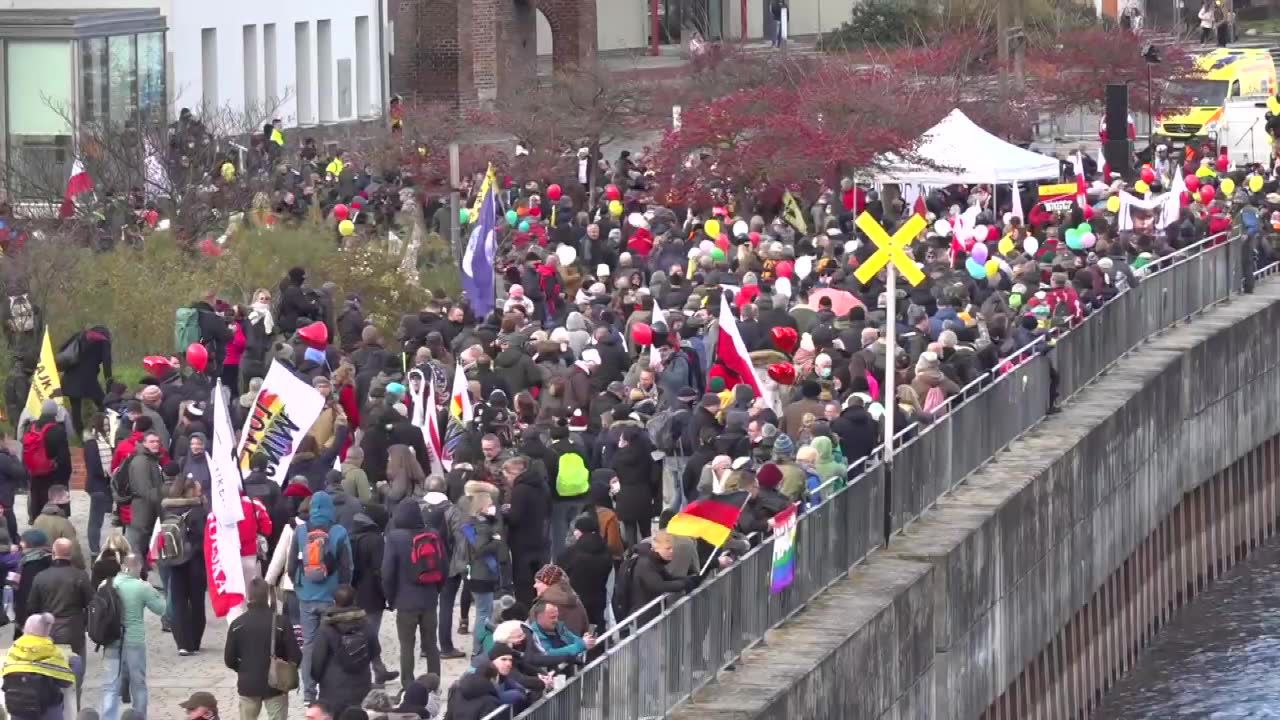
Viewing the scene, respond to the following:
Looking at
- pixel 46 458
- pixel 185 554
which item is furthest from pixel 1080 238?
pixel 185 554

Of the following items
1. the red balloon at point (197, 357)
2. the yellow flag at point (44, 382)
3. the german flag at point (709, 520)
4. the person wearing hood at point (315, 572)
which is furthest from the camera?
the red balloon at point (197, 357)

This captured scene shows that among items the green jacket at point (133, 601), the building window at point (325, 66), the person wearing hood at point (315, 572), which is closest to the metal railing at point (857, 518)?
the person wearing hood at point (315, 572)

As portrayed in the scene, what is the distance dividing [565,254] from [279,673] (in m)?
16.8

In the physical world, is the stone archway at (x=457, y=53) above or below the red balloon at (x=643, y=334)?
above

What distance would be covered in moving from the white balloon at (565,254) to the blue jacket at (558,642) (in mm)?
17032

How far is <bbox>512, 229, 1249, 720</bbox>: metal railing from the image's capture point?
1808cm

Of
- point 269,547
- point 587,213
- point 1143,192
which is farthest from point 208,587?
point 1143,192

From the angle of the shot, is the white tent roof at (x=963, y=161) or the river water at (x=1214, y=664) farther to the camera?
the white tent roof at (x=963, y=161)

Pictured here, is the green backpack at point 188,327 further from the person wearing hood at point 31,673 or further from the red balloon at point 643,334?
the person wearing hood at point 31,673

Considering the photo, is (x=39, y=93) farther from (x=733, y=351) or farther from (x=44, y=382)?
(x=733, y=351)

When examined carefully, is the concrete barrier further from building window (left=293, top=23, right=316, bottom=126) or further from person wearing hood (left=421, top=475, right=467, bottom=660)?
building window (left=293, top=23, right=316, bottom=126)

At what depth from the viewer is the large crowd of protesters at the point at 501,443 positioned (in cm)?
1919

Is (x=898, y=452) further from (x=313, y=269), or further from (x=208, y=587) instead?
(x=313, y=269)

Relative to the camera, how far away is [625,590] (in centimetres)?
1991
